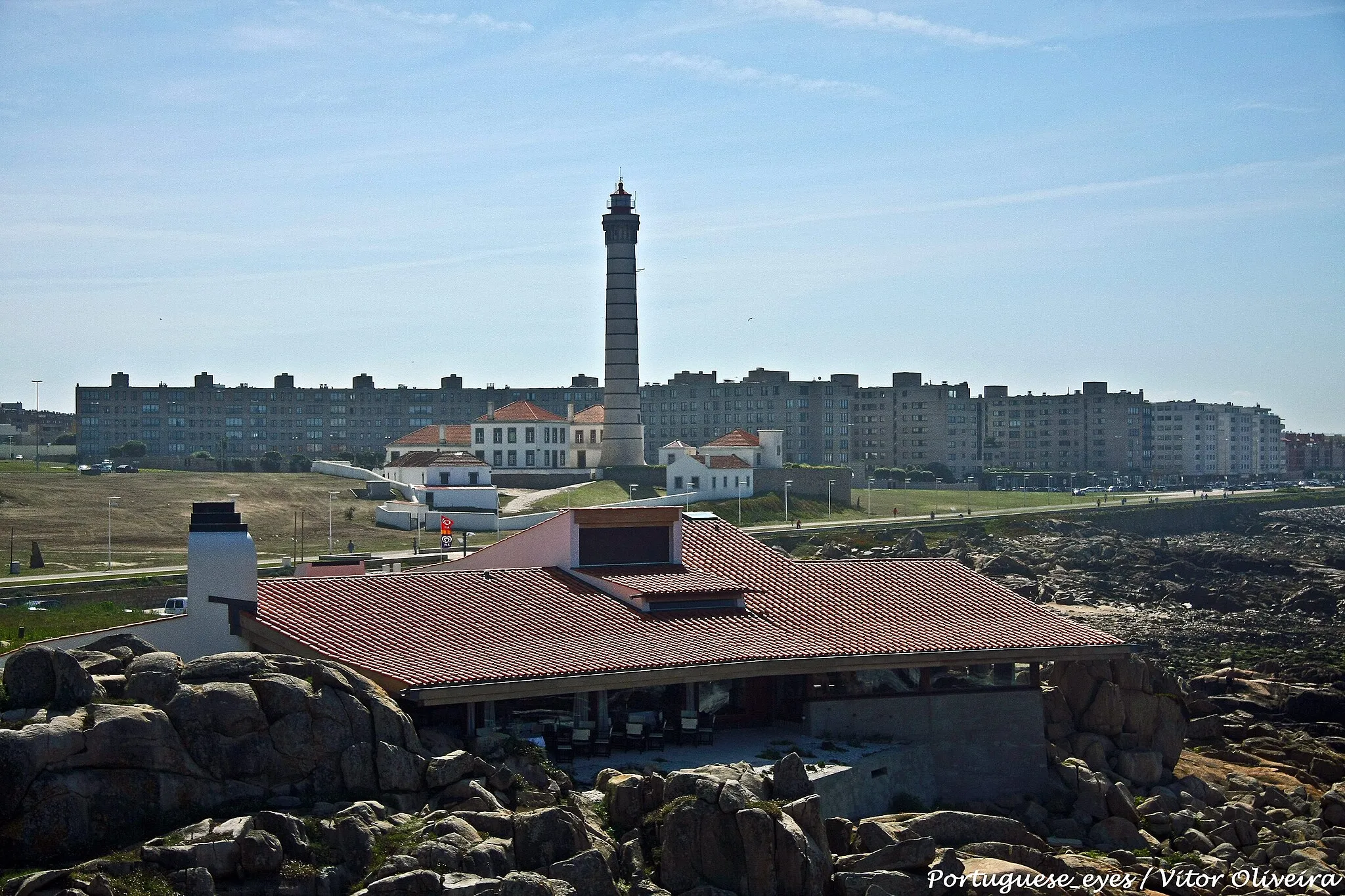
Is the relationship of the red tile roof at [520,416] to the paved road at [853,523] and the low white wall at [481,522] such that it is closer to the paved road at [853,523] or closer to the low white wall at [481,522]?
the paved road at [853,523]

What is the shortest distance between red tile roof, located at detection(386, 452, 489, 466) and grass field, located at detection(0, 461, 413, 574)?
14.8ft

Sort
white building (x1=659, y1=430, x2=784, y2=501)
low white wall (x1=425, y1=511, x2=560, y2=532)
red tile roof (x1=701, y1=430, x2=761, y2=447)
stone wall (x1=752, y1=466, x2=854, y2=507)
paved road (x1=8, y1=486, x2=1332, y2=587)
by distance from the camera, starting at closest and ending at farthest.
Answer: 1. paved road (x1=8, y1=486, x2=1332, y2=587)
2. low white wall (x1=425, y1=511, x2=560, y2=532)
3. white building (x1=659, y1=430, x2=784, y2=501)
4. stone wall (x1=752, y1=466, x2=854, y2=507)
5. red tile roof (x1=701, y1=430, x2=761, y2=447)

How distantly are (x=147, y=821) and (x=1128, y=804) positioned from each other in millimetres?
19724

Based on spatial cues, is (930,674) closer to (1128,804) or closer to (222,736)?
(1128,804)

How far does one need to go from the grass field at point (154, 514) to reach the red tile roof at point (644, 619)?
36.1 meters

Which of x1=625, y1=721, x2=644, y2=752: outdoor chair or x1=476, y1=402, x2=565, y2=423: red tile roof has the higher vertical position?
x1=476, y1=402, x2=565, y2=423: red tile roof

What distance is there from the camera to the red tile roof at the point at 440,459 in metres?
106

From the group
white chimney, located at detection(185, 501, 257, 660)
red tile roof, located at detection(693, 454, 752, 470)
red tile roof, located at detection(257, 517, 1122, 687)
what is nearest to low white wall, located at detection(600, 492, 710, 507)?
red tile roof, located at detection(693, 454, 752, 470)

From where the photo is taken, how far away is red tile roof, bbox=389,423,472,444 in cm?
12444

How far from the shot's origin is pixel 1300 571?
97188 mm

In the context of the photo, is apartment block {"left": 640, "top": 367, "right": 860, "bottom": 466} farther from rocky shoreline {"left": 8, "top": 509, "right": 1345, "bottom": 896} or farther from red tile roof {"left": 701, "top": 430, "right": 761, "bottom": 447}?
rocky shoreline {"left": 8, "top": 509, "right": 1345, "bottom": 896}

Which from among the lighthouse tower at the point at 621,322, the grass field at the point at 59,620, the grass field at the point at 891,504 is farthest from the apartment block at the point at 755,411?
A: the grass field at the point at 59,620

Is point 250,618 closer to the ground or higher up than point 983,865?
higher up

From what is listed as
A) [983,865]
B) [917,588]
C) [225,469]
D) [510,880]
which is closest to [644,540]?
[917,588]
